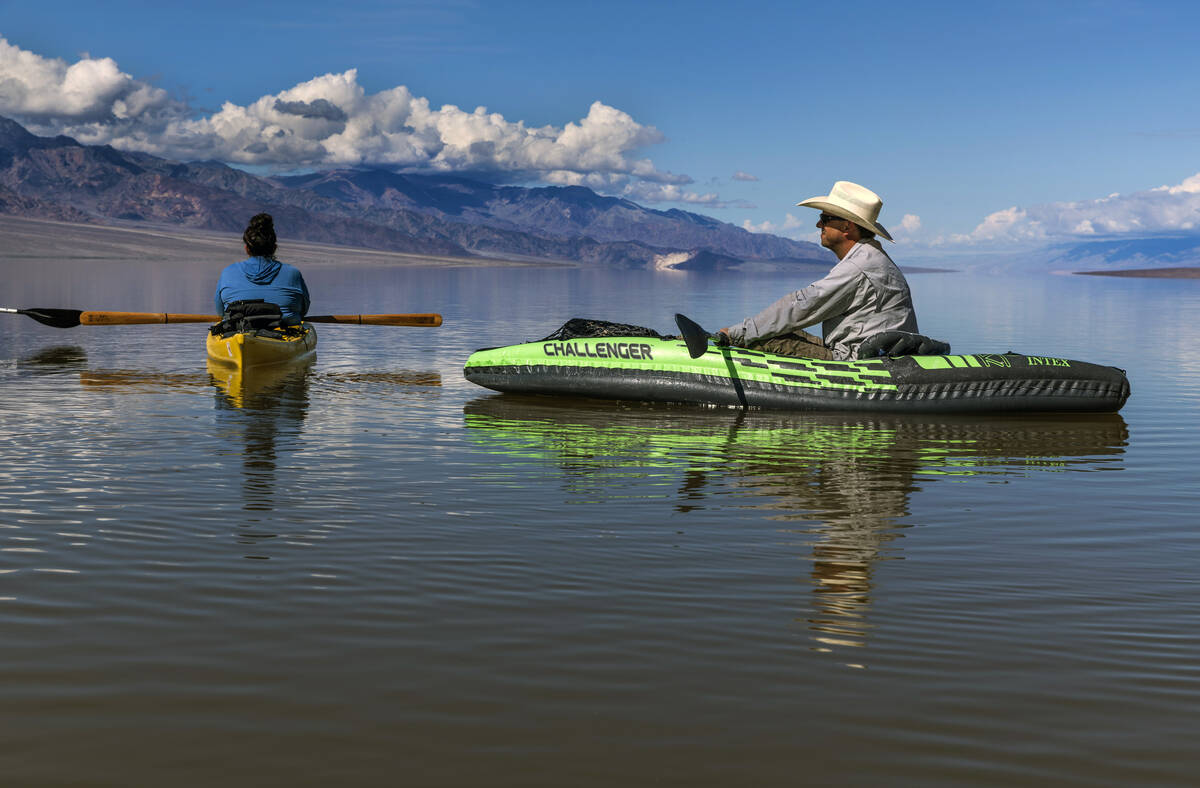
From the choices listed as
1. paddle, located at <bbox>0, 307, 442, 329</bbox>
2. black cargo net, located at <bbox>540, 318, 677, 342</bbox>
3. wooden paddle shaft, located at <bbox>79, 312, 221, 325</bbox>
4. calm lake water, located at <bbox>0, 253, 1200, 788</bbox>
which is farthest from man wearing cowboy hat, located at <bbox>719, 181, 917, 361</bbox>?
wooden paddle shaft, located at <bbox>79, 312, 221, 325</bbox>

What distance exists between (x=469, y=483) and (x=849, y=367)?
574 centimetres

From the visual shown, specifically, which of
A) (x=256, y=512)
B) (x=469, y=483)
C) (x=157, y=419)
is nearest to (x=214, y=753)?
(x=256, y=512)

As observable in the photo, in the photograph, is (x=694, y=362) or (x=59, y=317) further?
(x=59, y=317)

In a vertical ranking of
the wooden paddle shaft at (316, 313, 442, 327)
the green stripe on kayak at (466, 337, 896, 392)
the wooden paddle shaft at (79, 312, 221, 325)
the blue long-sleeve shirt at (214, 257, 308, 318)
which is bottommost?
the green stripe on kayak at (466, 337, 896, 392)

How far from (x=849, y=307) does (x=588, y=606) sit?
27.3 feet

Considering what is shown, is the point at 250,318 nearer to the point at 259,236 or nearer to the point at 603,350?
the point at 259,236

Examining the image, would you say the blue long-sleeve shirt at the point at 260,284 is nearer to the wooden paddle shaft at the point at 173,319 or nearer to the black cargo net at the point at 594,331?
the wooden paddle shaft at the point at 173,319

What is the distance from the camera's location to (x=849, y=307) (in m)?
12.8

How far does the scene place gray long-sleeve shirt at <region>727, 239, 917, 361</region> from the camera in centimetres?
1236

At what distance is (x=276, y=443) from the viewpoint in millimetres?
10000

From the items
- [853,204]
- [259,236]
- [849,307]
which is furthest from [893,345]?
[259,236]

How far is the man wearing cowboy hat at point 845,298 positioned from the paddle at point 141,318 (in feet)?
24.8

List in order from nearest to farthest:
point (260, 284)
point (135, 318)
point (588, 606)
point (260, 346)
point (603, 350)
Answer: point (588, 606) < point (603, 350) < point (260, 346) < point (260, 284) < point (135, 318)

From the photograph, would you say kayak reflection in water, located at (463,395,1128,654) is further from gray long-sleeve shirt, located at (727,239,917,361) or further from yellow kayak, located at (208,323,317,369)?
yellow kayak, located at (208,323,317,369)
